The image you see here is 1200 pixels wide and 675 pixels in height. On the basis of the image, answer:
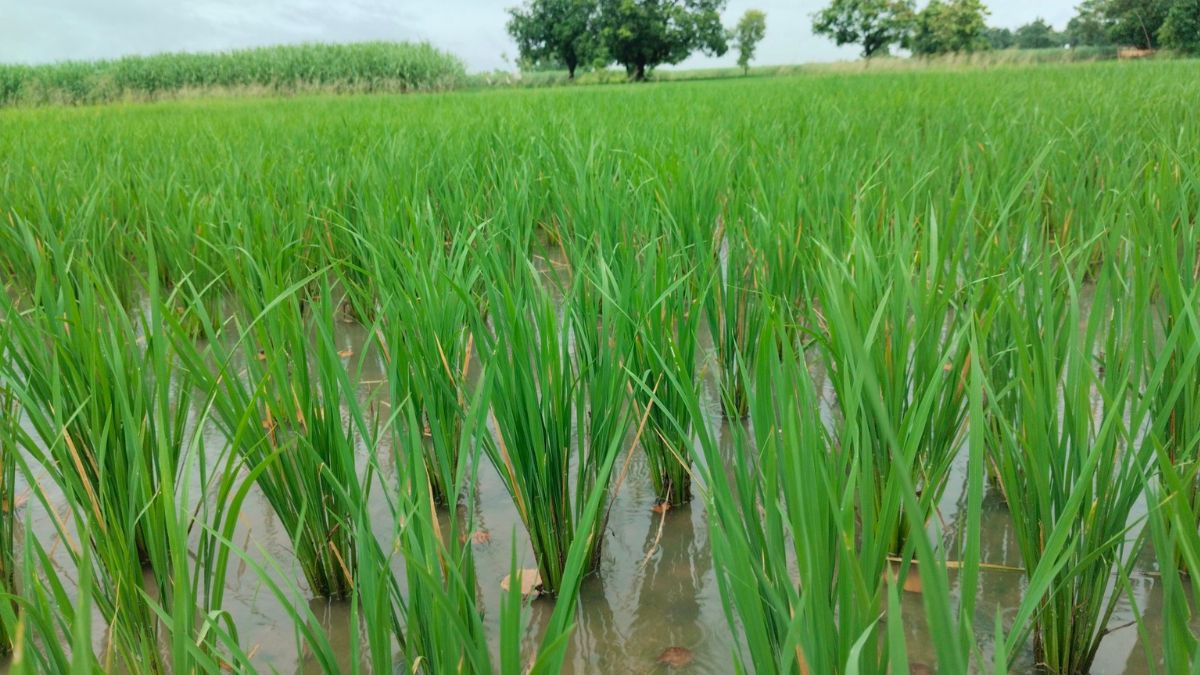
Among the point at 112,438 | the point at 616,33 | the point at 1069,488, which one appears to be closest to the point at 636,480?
the point at 1069,488

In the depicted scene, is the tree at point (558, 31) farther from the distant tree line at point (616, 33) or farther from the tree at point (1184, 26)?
the tree at point (1184, 26)

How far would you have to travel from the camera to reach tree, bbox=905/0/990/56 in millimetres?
43438

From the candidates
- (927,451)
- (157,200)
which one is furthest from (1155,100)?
(157,200)

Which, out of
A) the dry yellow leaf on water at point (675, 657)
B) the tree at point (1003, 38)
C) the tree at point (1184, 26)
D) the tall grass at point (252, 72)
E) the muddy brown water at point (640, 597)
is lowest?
the dry yellow leaf on water at point (675, 657)

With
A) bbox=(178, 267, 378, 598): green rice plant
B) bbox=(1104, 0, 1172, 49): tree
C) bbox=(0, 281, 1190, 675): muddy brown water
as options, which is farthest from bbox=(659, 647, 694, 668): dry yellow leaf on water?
bbox=(1104, 0, 1172, 49): tree

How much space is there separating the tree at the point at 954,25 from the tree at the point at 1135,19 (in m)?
5.94

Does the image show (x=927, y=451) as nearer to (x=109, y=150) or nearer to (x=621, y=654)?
(x=621, y=654)

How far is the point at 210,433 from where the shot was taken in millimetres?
1910

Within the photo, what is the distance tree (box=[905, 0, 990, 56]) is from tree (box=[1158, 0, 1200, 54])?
890 cm

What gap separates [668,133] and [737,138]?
1.64 feet

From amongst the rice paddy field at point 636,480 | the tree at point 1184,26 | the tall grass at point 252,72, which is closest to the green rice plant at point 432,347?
the rice paddy field at point 636,480

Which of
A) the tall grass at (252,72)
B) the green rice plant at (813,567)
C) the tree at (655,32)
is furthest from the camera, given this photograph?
the tree at (655,32)

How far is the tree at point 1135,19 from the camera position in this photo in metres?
38.7

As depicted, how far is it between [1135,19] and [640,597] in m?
48.9
